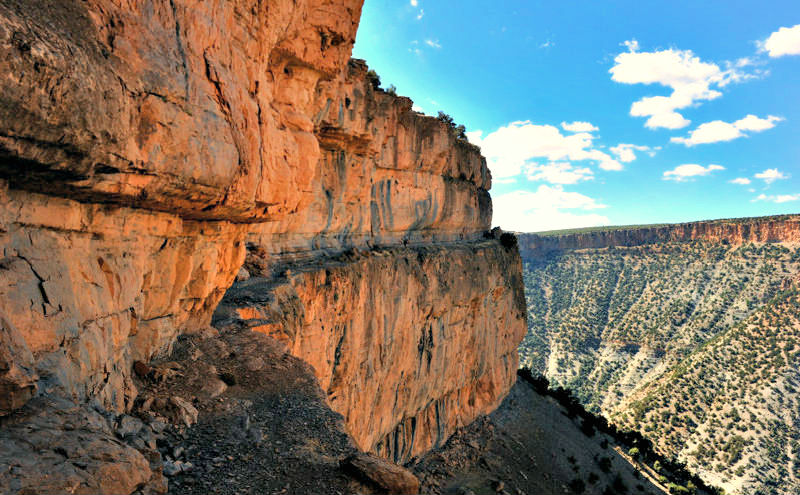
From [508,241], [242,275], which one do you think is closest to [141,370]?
[242,275]

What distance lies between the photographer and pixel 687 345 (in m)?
73.1

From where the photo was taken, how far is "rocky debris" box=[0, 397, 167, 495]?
357 centimetres

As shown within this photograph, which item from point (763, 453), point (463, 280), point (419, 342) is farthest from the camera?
point (763, 453)

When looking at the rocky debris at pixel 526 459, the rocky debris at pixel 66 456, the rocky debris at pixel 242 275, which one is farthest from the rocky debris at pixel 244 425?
the rocky debris at pixel 526 459

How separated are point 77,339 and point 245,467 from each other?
2866 mm

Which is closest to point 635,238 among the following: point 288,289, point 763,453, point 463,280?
point 763,453

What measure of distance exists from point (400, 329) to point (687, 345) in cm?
7295

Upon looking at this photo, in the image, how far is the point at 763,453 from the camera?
48.2 meters

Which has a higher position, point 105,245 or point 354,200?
point 354,200

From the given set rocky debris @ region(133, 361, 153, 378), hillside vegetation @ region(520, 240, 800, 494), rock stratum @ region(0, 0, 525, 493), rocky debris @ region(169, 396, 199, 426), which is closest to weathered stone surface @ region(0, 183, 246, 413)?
rock stratum @ region(0, 0, 525, 493)

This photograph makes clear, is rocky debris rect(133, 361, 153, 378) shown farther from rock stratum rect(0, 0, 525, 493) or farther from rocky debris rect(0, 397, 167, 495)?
rocky debris rect(0, 397, 167, 495)

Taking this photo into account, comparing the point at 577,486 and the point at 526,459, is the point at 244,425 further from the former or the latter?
the point at 577,486

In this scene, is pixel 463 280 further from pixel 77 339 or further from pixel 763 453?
pixel 763 453

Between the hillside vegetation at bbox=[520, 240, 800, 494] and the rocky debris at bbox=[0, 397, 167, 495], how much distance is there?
2428 inches
